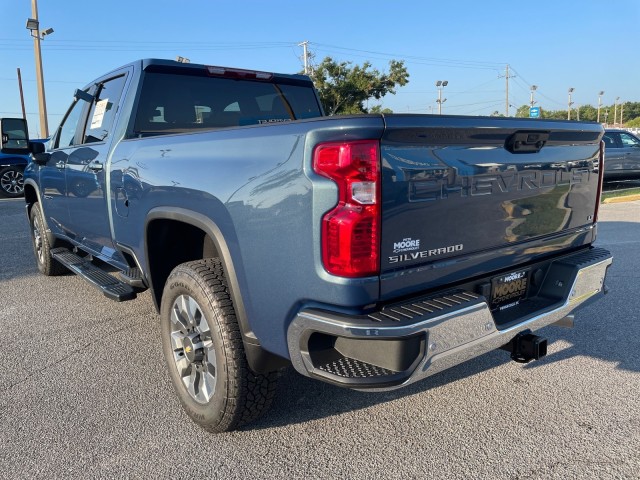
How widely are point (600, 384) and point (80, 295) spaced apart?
15.0 feet

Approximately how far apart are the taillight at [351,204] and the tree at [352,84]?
3053 centimetres

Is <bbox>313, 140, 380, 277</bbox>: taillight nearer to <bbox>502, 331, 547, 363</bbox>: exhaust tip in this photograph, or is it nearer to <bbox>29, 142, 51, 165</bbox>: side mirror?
<bbox>502, 331, 547, 363</bbox>: exhaust tip

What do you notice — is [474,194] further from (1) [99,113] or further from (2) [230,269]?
(1) [99,113]

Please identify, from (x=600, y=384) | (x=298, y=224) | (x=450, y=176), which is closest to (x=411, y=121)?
(x=450, y=176)

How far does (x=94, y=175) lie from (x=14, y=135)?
5.44 ft

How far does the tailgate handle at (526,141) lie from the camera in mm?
2432

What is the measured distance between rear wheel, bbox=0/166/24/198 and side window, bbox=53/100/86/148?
10493mm

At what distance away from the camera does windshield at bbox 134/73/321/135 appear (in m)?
3.72

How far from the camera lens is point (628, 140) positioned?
14.1m

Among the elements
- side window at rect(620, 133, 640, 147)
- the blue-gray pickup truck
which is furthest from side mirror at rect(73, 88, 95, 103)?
side window at rect(620, 133, 640, 147)

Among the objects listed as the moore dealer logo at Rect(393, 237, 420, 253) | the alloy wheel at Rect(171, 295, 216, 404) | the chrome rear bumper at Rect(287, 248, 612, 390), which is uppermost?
the moore dealer logo at Rect(393, 237, 420, 253)

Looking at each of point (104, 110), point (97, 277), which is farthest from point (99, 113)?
point (97, 277)

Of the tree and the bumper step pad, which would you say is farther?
the tree

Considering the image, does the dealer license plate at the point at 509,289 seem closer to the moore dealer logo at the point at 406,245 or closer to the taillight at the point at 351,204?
the moore dealer logo at the point at 406,245
